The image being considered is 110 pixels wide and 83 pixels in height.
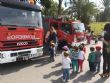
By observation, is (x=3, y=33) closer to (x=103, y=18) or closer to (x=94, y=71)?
(x=94, y=71)

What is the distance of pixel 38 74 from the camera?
38.3 feet

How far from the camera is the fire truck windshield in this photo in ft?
38.8

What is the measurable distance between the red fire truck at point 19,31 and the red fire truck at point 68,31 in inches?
252

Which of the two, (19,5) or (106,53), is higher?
(19,5)

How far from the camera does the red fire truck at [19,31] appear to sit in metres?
11.8

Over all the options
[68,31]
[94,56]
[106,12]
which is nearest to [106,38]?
[94,56]

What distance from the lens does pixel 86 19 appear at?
46.9 meters

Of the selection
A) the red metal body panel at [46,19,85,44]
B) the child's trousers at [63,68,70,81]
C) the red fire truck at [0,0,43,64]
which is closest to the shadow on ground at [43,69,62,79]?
the child's trousers at [63,68,70,81]

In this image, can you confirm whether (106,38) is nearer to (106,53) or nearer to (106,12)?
(106,53)

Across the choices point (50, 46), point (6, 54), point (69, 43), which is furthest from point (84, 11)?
point (6, 54)

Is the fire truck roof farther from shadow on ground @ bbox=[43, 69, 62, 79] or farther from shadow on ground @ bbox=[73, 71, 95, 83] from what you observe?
shadow on ground @ bbox=[73, 71, 95, 83]

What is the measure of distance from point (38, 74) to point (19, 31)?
2.03 m

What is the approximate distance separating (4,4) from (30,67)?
3.05 m

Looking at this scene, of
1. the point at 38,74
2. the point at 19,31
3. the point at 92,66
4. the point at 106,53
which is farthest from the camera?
the point at 19,31
